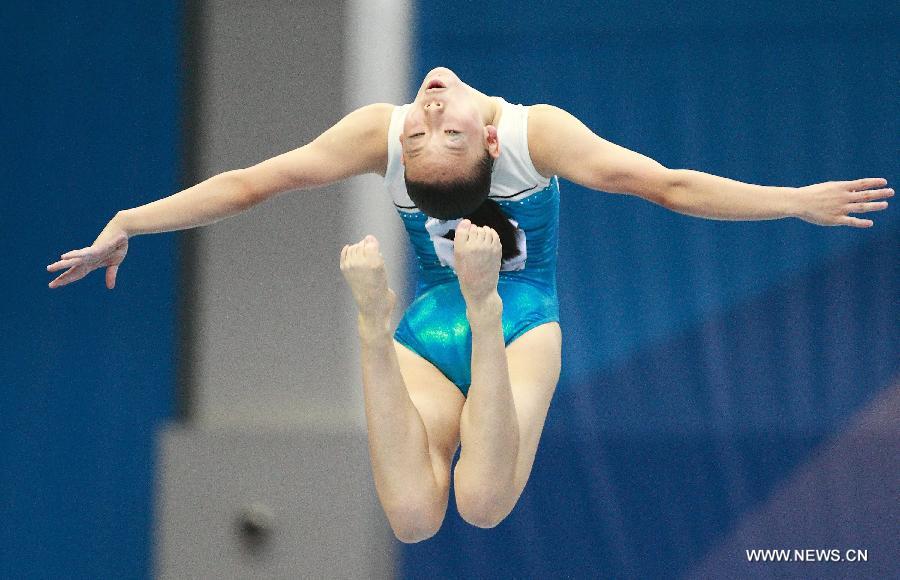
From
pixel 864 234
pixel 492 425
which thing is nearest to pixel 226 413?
pixel 492 425

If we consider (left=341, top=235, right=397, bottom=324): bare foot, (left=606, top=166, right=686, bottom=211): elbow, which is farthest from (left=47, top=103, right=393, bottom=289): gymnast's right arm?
(left=606, top=166, right=686, bottom=211): elbow

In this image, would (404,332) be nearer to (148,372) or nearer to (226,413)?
(226,413)

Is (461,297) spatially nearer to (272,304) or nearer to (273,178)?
(273,178)

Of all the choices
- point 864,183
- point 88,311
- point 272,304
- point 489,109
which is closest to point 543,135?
point 489,109

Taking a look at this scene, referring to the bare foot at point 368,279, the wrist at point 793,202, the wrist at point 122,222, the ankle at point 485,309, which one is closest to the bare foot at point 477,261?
the ankle at point 485,309

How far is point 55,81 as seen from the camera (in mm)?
3871

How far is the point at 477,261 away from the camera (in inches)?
80.2

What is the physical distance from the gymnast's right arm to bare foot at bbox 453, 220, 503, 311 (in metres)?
0.45

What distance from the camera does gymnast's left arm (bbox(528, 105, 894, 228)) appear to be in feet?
6.73

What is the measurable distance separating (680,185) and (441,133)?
0.44 m

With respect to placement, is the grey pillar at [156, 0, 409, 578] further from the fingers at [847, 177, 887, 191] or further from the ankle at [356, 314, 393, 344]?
the fingers at [847, 177, 887, 191]

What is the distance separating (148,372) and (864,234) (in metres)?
2.17

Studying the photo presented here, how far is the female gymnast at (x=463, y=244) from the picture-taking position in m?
2.09

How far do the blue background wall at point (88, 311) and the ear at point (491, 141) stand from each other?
1747mm
